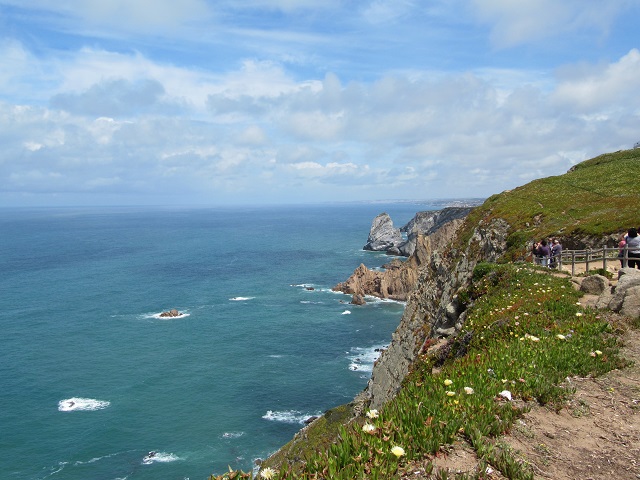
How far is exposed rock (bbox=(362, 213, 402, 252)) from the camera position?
181 m

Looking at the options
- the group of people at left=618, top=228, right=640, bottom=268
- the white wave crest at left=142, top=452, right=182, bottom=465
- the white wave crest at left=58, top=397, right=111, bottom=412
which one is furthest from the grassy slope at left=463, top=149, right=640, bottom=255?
the white wave crest at left=58, top=397, right=111, bottom=412

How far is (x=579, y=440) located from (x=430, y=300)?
1201 inches

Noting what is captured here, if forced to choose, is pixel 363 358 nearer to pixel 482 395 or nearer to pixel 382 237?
pixel 482 395

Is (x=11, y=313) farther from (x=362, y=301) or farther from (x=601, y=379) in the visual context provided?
(x=601, y=379)

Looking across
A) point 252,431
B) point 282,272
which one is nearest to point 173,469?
point 252,431

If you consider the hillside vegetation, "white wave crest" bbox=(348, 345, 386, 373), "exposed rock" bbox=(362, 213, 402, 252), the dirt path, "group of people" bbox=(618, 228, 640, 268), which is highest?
"group of people" bbox=(618, 228, 640, 268)

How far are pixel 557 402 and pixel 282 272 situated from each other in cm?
12260

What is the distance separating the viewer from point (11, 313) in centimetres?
8850

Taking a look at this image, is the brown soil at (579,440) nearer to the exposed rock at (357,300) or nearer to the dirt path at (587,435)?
the dirt path at (587,435)

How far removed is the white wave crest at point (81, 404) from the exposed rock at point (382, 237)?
135692 millimetres

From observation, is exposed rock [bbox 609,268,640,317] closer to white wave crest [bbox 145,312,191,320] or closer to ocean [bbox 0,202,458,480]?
ocean [bbox 0,202,458,480]

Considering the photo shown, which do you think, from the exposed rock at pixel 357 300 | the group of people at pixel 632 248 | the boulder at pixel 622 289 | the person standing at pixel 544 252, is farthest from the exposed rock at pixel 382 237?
the boulder at pixel 622 289

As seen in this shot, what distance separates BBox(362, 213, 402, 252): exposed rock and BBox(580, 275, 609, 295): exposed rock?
536 ft

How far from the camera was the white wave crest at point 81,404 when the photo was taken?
53938mm
